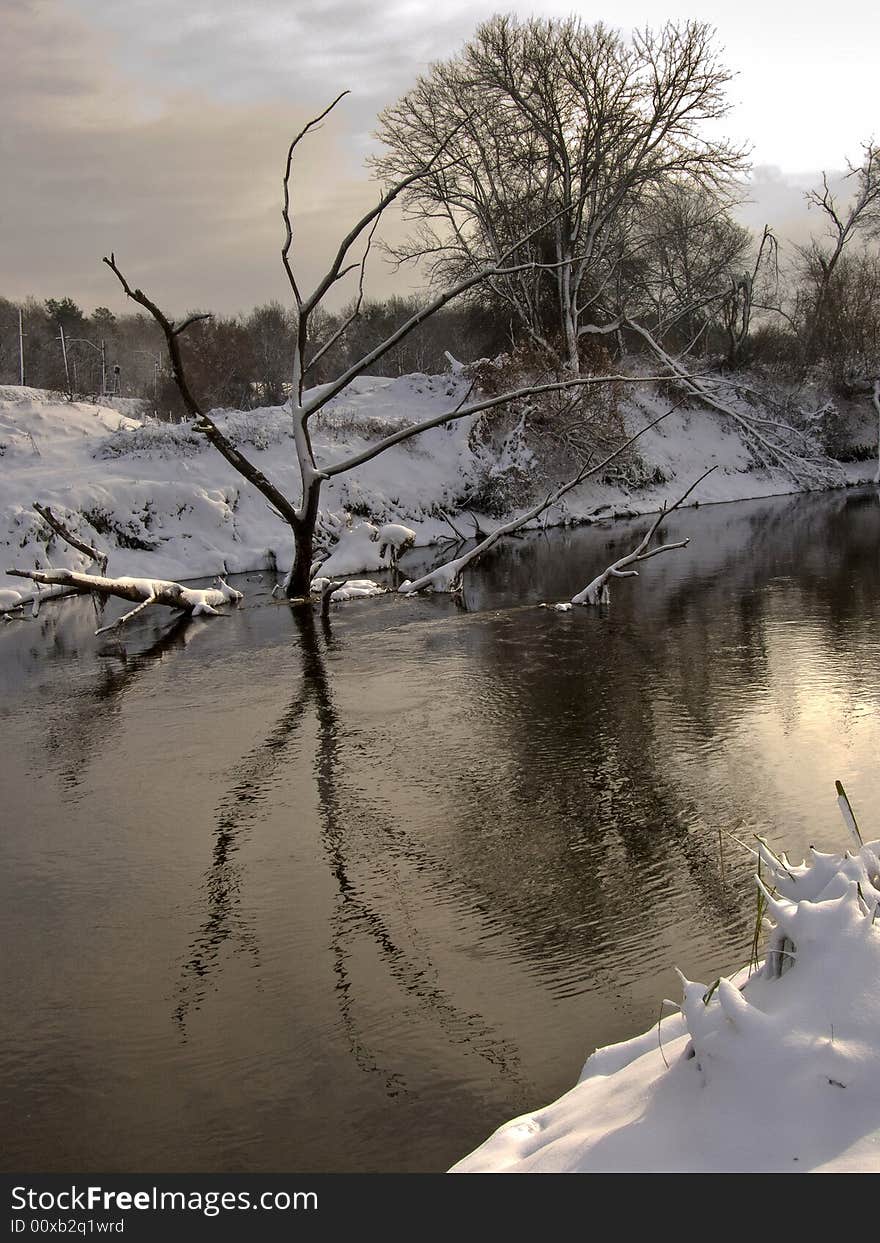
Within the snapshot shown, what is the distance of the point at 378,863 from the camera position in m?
5.97

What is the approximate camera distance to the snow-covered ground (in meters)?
19.5

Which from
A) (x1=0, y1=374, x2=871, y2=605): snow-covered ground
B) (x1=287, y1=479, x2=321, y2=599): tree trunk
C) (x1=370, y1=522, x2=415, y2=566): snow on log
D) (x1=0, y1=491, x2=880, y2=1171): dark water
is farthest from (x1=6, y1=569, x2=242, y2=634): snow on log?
(x1=370, y1=522, x2=415, y2=566): snow on log

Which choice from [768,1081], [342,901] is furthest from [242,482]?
[768,1081]

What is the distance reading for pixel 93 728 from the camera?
945cm

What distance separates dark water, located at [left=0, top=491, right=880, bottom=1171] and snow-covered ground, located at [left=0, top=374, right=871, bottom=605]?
7.28 meters

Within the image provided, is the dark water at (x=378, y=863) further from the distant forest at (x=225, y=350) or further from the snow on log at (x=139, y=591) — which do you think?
the distant forest at (x=225, y=350)

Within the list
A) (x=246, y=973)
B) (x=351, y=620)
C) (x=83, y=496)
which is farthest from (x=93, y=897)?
(x=83, y=496)

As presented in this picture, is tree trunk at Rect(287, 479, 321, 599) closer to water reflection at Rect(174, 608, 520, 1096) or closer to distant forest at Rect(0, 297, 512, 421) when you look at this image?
water reflection at Rect(174, 608, 520, 1096)

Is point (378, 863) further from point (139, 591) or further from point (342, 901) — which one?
point (139, 591)

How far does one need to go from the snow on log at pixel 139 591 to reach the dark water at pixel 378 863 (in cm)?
119

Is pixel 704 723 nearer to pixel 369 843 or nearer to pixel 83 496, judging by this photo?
pixel 369 843

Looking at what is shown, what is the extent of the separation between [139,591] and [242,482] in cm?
815

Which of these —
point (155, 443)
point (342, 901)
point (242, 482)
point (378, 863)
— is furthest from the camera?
point (155, 443)

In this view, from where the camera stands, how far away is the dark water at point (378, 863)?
12.7 ft
